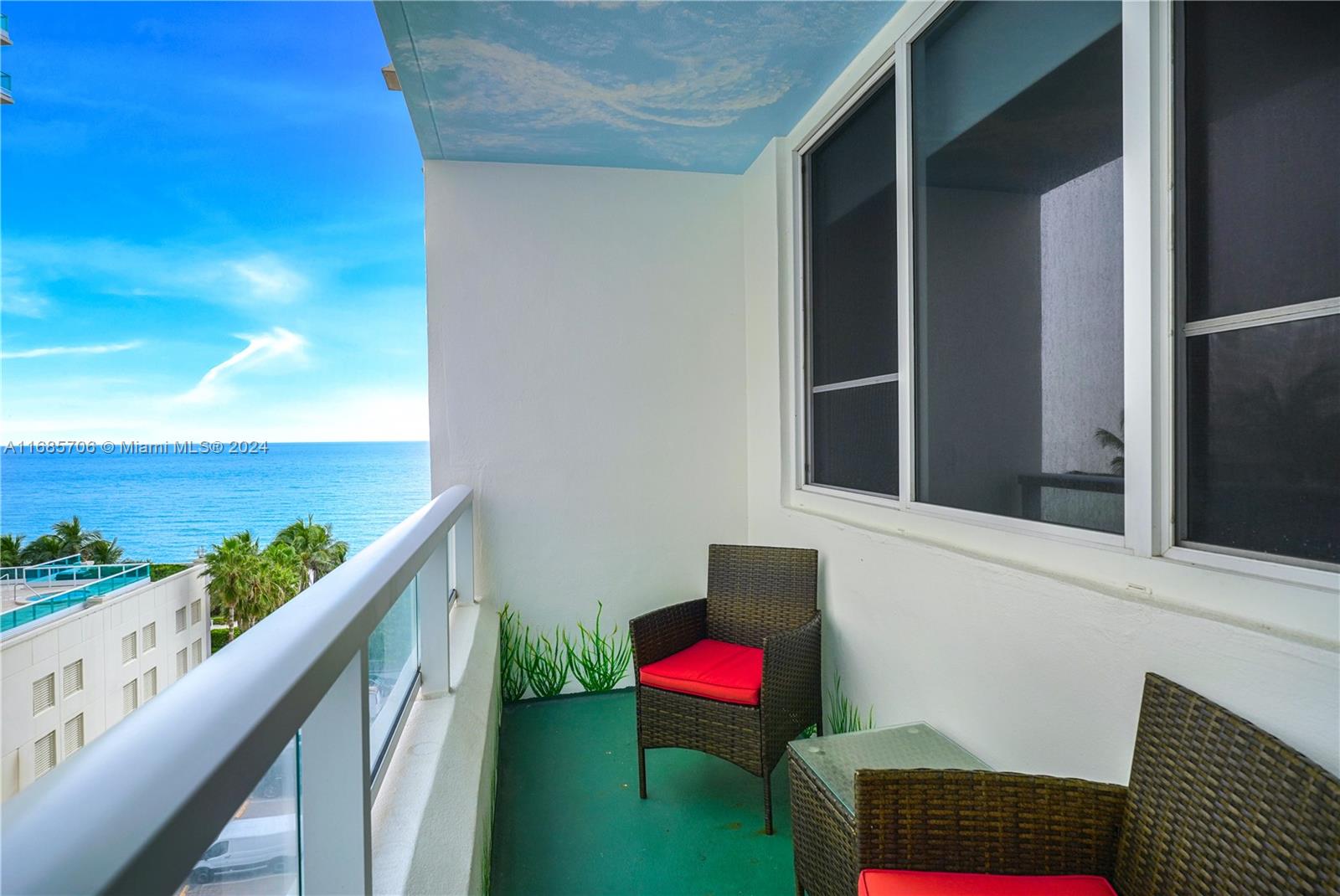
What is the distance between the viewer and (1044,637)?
1.76 meters

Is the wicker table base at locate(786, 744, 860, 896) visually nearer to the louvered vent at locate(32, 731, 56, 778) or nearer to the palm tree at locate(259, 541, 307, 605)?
the louvered vent at locate(32, 731, 56, 778)

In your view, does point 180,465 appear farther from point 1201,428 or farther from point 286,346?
point 1201,428

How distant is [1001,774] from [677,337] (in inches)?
113

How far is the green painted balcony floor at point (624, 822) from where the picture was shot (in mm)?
2191

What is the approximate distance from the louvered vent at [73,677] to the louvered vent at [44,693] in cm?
6

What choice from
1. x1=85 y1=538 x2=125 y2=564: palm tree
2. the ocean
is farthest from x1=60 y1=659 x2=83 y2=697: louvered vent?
the ocean

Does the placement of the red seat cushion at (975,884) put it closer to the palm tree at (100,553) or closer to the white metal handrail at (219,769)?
the white metal handrail at (219,769)

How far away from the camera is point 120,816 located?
15.9 inches

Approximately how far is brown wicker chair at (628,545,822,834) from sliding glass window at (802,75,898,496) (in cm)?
50

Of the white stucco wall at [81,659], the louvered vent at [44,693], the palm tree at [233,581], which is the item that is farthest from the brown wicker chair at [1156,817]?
the palm tree at [233,581]

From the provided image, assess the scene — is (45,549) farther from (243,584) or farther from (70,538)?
(243,584)

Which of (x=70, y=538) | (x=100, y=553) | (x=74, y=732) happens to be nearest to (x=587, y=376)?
(x=74, y=732)

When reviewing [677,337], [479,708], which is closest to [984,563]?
[479,708]

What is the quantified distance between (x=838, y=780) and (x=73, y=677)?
Answer: 3.99 metres
